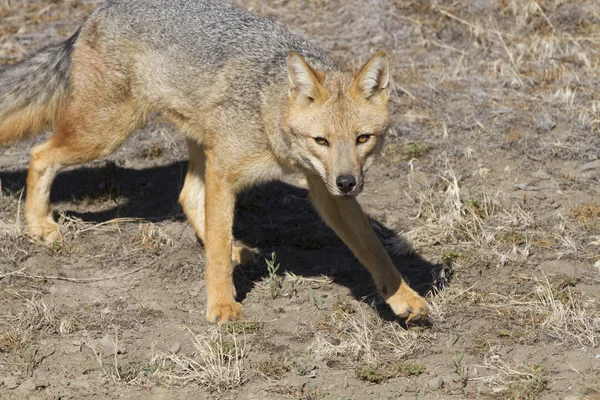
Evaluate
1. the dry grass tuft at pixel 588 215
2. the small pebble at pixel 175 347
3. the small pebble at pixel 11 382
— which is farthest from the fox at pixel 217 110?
the dry grass tuft at pixel 588 215

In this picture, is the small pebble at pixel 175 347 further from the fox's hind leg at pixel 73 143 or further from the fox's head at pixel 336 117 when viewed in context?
the fox's hind leg at pixel 73 143

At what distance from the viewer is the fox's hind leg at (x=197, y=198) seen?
6828 millimetres

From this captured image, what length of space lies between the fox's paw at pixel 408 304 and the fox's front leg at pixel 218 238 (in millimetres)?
1138

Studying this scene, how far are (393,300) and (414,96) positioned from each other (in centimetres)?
404

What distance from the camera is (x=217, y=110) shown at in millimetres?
6188

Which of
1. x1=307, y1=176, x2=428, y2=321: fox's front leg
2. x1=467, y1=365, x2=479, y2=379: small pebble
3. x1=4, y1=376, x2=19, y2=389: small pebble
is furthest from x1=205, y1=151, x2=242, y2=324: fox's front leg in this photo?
x1=467, y1=365, x2=479, y2=379: small pebble

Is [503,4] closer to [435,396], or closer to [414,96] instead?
[414,96]

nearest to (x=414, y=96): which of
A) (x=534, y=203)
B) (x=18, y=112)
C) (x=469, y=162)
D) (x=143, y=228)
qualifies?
(x=469, y=162)

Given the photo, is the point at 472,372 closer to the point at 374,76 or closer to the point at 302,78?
the point at 374,76

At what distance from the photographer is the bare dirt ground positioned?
199 inches

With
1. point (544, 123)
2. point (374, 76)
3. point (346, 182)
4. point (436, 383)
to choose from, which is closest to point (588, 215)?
point (544, 123)

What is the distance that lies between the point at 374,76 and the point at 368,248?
1295 mm

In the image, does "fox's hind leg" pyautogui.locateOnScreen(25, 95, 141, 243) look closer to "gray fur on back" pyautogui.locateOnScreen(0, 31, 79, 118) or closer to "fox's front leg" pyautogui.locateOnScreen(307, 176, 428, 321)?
"gray fur on back" pyautogui.locateOnScreen(0, 31, 79, 118)

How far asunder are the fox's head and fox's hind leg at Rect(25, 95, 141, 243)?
190 cm
